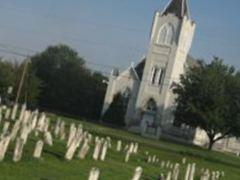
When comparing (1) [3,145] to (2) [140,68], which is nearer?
(1) [3,145]

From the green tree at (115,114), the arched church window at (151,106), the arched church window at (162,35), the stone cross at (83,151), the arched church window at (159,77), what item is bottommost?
the stone cross at (83,151)

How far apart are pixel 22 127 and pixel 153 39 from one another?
73.3 m

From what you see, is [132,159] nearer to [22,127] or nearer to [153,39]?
[22,127]

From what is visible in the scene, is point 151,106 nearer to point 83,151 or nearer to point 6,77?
point 6,77

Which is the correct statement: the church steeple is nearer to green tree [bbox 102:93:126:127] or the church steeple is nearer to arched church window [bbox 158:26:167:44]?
arched church window [bbox 158:26:167:44]

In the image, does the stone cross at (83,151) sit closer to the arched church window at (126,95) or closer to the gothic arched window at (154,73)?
the gothic arched window at (154,73)

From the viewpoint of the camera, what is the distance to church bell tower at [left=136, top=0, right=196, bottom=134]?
97.0m

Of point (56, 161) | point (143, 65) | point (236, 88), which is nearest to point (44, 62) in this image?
point (143, 65)

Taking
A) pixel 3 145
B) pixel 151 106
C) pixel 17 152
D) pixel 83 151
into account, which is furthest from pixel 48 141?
pixel 151 106

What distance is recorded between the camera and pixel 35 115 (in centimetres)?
4012

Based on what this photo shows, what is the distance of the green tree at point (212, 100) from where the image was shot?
81.4 meters

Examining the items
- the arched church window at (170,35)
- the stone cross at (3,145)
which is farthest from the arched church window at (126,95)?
the stone cross at (3,145)

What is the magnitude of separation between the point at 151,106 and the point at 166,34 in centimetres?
987

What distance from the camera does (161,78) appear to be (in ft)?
325
